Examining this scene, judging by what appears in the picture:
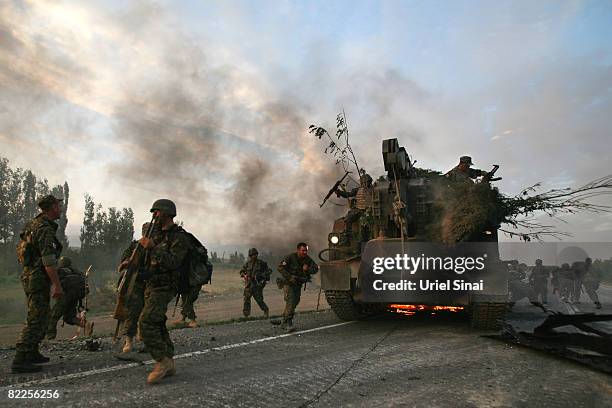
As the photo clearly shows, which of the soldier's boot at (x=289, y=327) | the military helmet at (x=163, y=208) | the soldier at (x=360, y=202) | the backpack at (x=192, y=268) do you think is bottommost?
the soldier's boot at (x=289, y=327)

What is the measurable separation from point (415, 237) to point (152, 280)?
4.56m

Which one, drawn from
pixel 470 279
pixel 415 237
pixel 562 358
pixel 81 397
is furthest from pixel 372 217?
pixel 81 397

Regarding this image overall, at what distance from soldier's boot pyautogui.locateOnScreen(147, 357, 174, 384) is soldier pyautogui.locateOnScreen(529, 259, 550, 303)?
545 inches

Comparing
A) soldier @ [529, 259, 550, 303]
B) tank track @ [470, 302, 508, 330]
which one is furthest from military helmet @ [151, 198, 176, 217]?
soldier @ [529, 259, 550, 303]

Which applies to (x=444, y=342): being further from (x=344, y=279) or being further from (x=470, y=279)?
(x=344, y=279)

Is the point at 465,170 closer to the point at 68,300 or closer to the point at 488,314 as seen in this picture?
the point at 488,314

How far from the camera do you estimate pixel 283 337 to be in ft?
20.4

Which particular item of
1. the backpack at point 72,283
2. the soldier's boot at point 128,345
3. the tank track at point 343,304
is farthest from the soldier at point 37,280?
the tank track at point 343,304

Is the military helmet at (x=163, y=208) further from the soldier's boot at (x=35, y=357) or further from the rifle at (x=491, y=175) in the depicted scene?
the rifle at (x=491, y=175)

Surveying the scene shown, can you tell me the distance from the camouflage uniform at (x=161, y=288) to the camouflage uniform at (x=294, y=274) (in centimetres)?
345

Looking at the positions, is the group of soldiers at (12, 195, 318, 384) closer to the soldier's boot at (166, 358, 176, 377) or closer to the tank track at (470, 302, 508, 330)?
the soldier's boot at (166, 358, 176, 377)

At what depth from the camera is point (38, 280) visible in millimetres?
4355

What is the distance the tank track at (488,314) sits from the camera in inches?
253

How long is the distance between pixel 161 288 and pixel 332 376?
5.65ft
